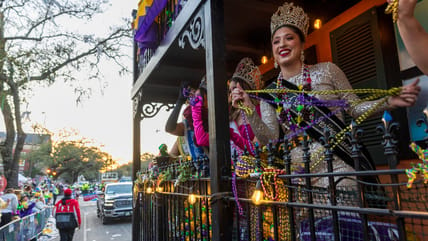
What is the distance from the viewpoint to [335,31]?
144 inches

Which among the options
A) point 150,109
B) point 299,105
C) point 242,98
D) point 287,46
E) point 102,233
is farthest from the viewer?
point 102,233

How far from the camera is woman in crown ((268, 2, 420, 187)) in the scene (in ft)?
6.26

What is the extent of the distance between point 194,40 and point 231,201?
5.26 ft

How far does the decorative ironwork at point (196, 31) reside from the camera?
2.70 m

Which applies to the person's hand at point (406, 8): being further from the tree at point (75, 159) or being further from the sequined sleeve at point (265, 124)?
the tree at point (75, 159)

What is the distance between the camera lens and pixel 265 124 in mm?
2348

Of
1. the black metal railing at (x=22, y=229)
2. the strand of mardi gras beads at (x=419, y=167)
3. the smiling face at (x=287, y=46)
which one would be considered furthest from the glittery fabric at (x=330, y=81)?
the black metal railing at (x=22, y=229)

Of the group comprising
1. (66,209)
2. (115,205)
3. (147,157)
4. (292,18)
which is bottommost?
(115,205)

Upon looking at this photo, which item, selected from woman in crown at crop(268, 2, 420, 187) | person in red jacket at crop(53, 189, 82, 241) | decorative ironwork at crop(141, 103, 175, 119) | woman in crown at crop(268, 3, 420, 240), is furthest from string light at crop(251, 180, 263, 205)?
person in red jacket at crop(53, 189, 82, 241)

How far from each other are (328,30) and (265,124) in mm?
2197

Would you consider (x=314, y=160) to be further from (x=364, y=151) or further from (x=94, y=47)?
(x=94, y=47)

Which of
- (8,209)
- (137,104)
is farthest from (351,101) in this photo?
(8,209)

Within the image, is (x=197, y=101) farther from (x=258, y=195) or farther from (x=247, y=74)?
(x=258, y=195)

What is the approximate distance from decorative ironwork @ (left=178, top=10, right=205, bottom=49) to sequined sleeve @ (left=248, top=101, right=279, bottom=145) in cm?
87
